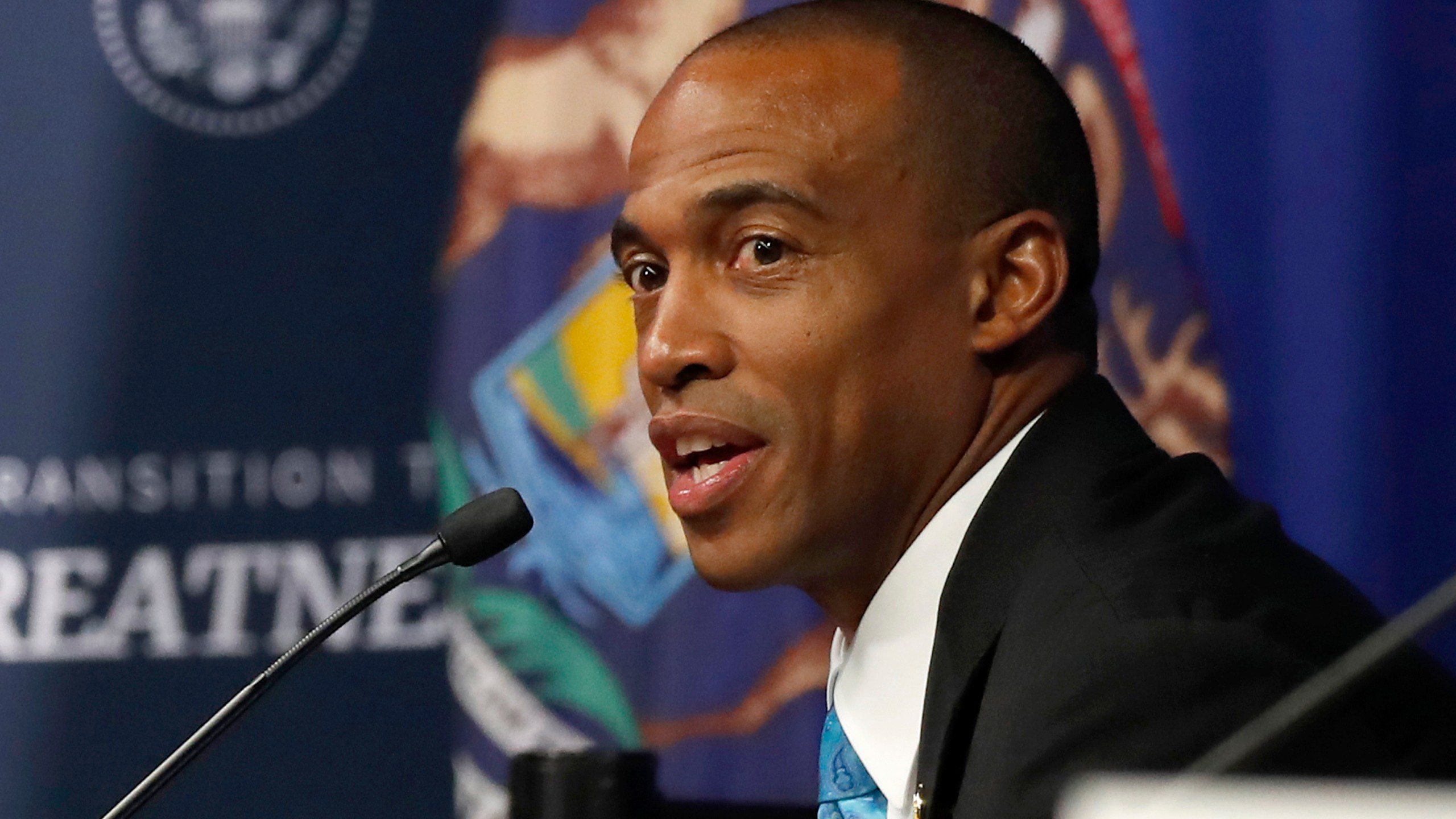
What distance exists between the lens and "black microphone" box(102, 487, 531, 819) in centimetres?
142

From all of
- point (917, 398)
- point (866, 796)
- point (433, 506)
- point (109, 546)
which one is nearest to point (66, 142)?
point (109, 546)

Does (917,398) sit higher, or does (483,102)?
(483,102)

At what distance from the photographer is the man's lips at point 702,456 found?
143 centimetres

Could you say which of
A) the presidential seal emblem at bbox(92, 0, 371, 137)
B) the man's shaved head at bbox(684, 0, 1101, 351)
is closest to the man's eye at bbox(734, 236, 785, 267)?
the man's shaved head at bbox(684, 0, 1101, 351)

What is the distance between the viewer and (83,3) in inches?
87.5

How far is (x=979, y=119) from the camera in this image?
1476 millimetres

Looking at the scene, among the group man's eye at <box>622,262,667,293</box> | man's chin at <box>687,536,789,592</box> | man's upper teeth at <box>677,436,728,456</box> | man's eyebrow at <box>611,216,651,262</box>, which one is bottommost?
man's chin at <box>687,536,789,592</box>

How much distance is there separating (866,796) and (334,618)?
50cm

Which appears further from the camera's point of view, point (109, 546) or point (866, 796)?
point (109, 546)

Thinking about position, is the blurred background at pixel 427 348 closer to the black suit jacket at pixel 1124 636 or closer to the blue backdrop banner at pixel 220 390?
the blue backdrop banner at pixel 220 390

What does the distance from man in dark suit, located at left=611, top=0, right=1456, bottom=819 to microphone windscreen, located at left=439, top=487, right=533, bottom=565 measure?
14 centimetres

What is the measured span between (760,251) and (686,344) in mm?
113

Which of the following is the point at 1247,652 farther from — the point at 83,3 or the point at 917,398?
the point at 83,3

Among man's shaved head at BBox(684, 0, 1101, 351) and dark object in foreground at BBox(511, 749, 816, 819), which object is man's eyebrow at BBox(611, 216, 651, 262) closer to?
man's shaved head at BBox(684, 0, 1101, 351)
